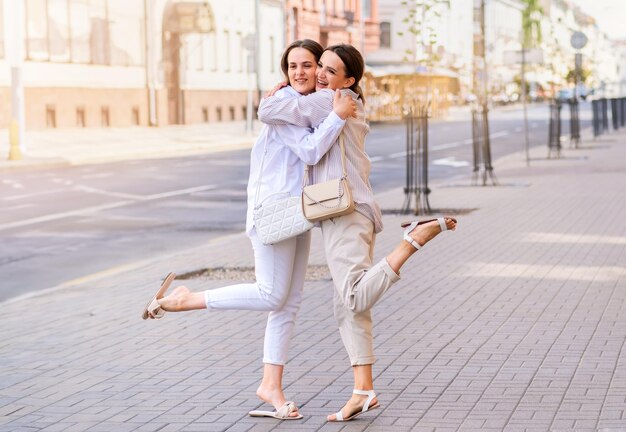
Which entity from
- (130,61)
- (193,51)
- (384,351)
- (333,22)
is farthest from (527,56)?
(333,22)

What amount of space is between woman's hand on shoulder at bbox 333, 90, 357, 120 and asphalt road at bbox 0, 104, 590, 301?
20.6 ft

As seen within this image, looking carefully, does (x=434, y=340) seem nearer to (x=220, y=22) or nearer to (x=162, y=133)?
(x=162, y=133)

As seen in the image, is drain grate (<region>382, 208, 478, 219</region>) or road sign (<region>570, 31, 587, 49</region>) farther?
road sign (<region>570, 31, 587, 49</region>)

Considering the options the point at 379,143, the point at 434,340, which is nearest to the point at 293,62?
the point at 434,340

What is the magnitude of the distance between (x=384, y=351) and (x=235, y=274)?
169 inches

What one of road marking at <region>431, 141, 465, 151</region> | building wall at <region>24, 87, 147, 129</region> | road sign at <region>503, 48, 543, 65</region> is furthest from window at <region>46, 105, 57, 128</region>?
road sign at <region>503, 48, 543, 65</region>

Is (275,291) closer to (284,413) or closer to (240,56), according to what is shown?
(284,413)

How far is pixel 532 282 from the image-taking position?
1140cm

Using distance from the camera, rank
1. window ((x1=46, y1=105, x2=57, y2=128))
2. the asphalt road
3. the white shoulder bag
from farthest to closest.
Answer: window ((x1=46, y1=105, x2=57, y2=128)) → the asphalt road → the white shoulder bag

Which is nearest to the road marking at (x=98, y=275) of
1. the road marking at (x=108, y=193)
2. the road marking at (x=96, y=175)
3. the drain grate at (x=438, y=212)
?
the drain grate at (x=438, y=212)

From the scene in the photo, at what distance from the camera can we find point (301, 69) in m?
6.59

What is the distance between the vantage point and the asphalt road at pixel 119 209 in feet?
47.9

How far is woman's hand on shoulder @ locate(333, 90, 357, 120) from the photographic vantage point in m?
6.41

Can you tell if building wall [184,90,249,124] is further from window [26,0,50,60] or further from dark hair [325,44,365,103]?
dark hair [325,44,365,103]
